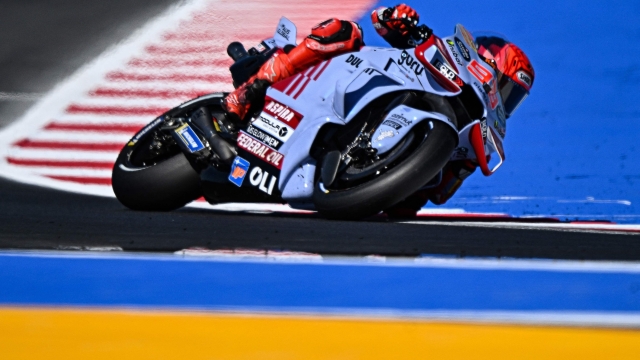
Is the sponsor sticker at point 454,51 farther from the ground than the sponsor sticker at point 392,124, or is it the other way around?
the sponsor sticker at point 454,51

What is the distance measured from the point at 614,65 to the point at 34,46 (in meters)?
4.06

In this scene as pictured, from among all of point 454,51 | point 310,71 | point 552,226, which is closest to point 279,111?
point 310,71

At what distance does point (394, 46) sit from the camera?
4.51 meters

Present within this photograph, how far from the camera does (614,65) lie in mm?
5582

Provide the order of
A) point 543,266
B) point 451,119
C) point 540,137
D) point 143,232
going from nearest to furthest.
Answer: point 543,266, point 143,232, point 451,119, point 540,137

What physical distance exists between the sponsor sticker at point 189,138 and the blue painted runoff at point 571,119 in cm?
186

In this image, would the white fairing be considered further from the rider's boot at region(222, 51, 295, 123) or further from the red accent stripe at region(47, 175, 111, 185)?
the red accent stripe at region(47, 175, 111, 185)

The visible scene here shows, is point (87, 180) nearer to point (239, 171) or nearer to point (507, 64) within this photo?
point (239, 171)

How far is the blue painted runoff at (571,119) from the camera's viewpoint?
5340mm

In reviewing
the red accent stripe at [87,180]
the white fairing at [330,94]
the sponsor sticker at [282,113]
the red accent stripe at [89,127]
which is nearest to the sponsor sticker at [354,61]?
the white fairing at [330,94]

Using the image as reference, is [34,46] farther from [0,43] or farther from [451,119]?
[451,119]

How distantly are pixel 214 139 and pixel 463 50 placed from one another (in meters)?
1.36

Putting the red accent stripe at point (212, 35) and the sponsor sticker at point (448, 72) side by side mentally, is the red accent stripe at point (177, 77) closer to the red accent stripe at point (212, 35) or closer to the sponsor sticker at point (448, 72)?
the red accent stripe at point (212, 35)

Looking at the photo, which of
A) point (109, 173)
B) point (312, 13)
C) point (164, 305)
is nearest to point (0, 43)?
point (109, 173)
